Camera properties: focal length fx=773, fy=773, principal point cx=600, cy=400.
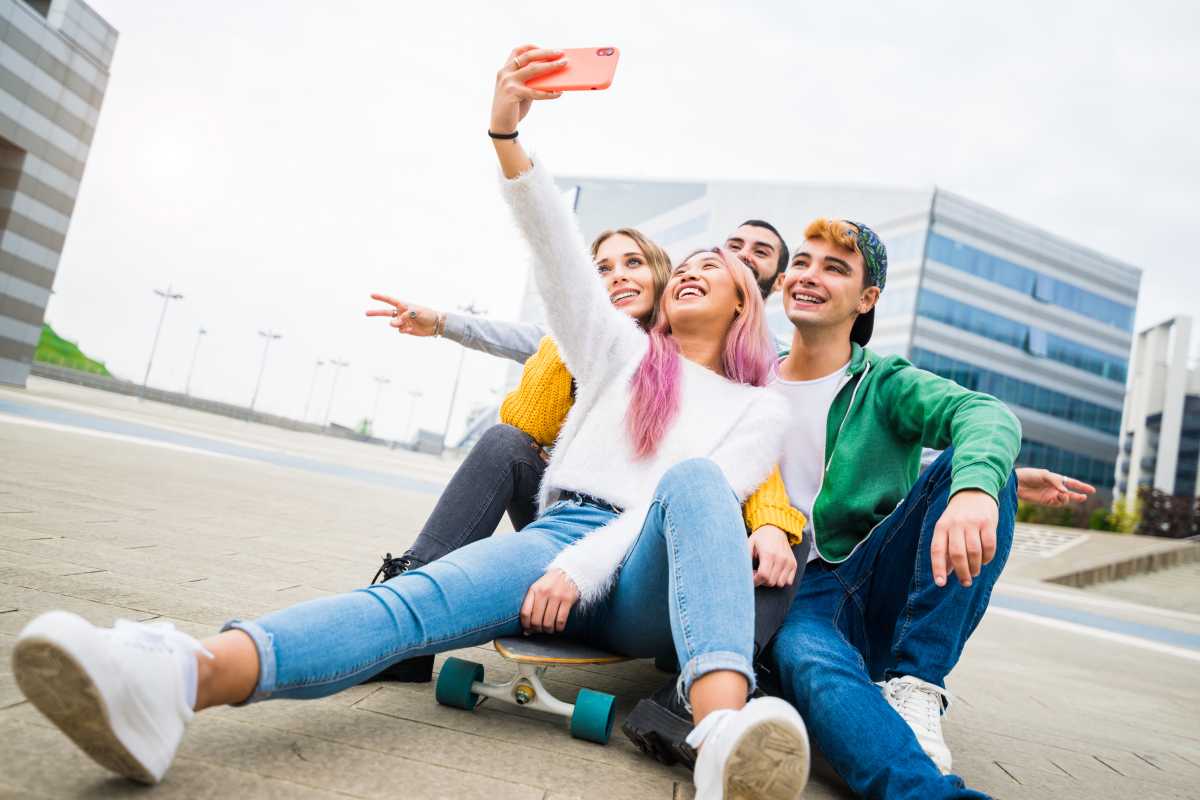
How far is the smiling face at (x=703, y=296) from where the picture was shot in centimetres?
240

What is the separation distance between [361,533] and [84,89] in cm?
2916

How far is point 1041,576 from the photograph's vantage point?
51.5 ft

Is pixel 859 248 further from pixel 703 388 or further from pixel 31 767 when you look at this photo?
pixel 31 767

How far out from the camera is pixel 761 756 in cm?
131

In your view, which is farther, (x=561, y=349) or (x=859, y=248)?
(x=859, y=248)

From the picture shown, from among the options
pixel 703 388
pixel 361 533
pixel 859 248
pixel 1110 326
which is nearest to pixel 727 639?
pixel 703 388

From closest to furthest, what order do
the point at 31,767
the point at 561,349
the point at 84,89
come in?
the point at 31,767 → the point at 561,349 → the point at 84,89

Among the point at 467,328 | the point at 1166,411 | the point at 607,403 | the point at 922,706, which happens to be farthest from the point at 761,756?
the point at 1166,411

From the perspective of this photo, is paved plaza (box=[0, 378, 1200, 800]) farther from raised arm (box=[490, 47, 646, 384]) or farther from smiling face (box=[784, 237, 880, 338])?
smiling face (box=[784, 237, 880, 338])

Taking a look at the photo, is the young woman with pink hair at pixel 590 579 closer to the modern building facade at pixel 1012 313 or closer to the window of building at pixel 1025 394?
the modern building facade at pixel 1012 313

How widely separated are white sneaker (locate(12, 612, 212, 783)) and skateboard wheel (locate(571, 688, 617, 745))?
2.86 feet

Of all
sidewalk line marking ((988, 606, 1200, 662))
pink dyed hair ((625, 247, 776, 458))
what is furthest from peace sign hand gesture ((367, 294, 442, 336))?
sidewalk line marking ((988, 606, 1200, 662))

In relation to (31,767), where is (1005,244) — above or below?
above

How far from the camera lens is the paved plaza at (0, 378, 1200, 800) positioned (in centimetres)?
135
